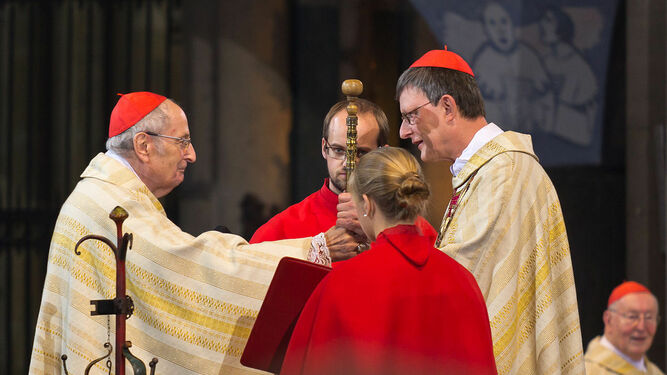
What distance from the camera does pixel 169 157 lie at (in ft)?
12.1

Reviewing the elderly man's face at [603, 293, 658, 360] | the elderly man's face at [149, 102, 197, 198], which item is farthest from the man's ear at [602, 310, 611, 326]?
the elderly man's face at [149, 102, 197, 198]

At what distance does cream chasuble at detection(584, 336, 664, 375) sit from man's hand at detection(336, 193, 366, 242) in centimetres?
341

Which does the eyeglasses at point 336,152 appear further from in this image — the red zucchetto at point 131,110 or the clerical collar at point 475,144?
the red zucchetto at point 131,110

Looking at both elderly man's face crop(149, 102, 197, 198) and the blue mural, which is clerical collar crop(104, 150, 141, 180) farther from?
the blue mural

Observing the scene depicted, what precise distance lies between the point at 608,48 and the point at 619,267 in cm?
168

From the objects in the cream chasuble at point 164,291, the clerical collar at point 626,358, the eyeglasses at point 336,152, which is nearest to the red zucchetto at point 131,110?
the cream chasuble at point 164,291

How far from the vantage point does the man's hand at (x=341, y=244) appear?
323 centimetres

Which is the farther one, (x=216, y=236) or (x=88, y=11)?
(x=88, y=11)

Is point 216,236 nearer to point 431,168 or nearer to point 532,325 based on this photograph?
point 532,325

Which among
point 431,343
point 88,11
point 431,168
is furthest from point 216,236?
point 88,11

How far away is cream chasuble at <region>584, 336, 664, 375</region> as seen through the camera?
19.9 ft

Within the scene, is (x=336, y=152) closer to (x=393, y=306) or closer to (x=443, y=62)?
(x=443, y=62)

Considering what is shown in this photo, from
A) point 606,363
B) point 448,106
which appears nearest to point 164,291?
point 448,106

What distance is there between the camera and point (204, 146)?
6.54 metres
